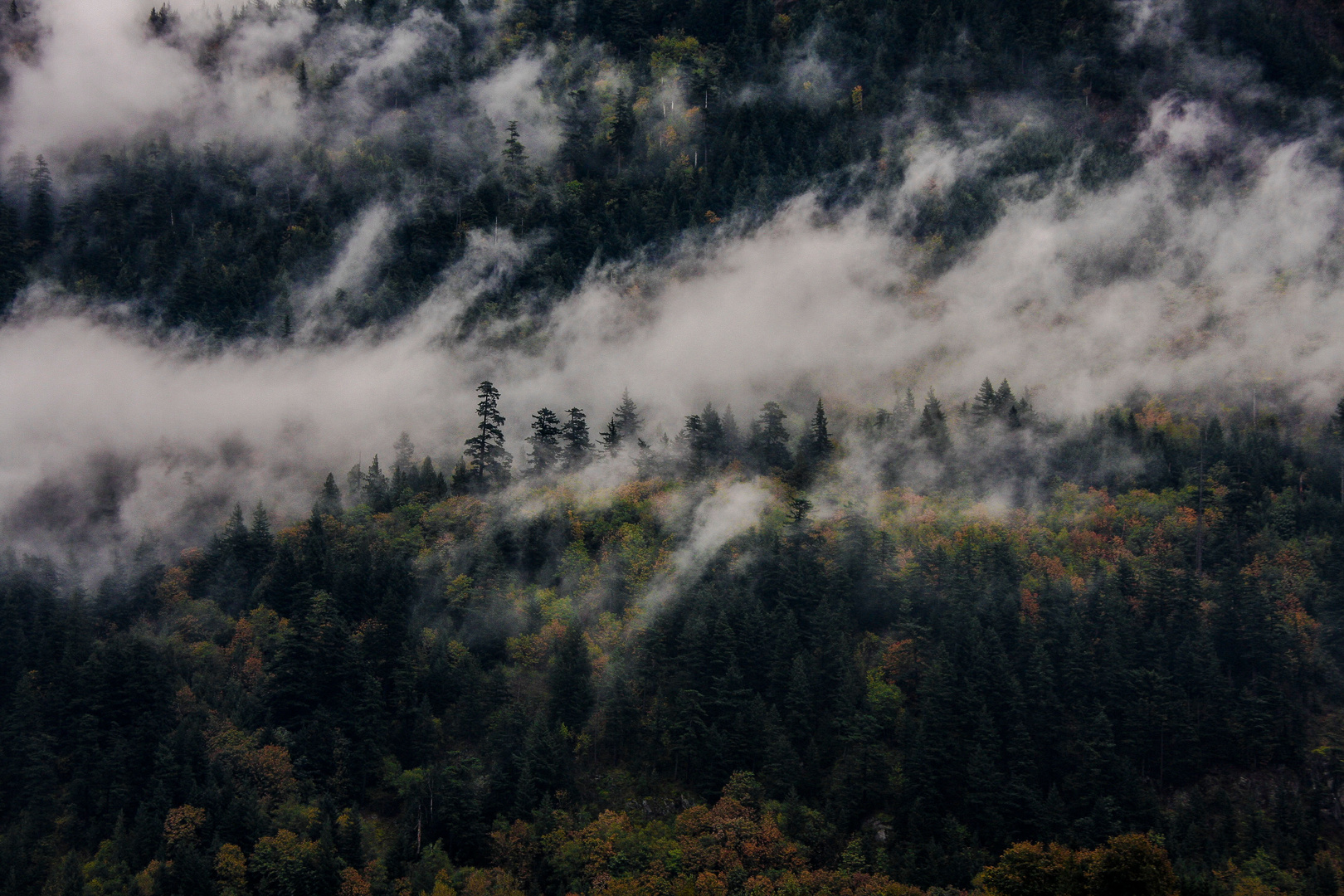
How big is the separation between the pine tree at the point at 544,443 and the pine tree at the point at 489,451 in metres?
3.90

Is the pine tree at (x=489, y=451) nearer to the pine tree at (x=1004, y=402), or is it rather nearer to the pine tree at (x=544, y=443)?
the pine tree at (x=544, y=443)

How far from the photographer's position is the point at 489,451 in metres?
180

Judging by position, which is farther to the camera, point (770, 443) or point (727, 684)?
point (770, 443)

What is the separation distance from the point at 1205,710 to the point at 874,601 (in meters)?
35.7

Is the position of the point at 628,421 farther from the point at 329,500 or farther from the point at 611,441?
the point at 329,500

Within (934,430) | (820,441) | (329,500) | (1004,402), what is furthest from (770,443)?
(329,500)

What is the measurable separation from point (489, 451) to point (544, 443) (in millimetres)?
7874

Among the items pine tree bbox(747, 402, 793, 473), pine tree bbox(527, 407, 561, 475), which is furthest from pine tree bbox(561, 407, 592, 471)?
pine tree bbox(747, 402, 793, 473)

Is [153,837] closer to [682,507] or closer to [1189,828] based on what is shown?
[682,507]

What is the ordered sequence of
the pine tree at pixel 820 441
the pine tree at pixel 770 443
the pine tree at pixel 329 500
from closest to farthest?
the pine tree at pixel 329 500 → the pine tree at pixel 770 443 → the pine tree at pixel 820 441

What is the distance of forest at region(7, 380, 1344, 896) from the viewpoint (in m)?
112

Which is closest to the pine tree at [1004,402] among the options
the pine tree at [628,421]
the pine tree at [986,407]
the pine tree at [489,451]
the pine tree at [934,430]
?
the pine tree at [986,407]

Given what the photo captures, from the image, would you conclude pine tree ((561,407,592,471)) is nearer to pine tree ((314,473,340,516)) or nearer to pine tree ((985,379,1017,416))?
pine tree ((314,473,340,516))

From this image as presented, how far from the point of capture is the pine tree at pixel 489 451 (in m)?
174
